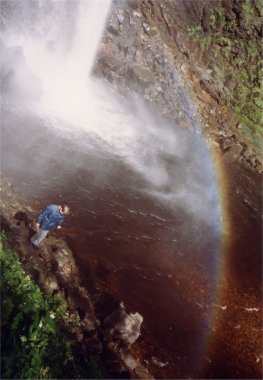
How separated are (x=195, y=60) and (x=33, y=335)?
2147 centimetres

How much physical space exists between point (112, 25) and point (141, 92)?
4931 millimetres


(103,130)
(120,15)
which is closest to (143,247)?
(103,130)

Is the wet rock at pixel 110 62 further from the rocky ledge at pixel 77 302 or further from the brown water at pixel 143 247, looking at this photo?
the rocky ledge at pixel 77 302

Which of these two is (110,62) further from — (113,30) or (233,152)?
(233,152)

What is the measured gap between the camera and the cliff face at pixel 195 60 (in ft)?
73.6

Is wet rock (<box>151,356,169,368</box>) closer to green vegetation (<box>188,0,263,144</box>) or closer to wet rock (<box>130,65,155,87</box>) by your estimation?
wet rock (<box>130,65,155,87</box>)

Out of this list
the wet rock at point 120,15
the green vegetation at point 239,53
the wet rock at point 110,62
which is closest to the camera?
the wet rock at point 110,62

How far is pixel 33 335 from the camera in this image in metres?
6.72

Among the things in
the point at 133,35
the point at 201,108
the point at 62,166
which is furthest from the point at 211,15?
the point at 62,166

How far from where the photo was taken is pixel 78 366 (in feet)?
24.0

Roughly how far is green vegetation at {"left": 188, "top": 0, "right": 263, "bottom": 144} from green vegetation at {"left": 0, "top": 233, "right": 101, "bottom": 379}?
19003 millimetres

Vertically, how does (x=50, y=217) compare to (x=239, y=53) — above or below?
below

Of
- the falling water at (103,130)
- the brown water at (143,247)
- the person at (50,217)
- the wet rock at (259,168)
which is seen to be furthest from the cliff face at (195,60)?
the person at (50,217)

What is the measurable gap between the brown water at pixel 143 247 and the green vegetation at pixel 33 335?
1.65m
